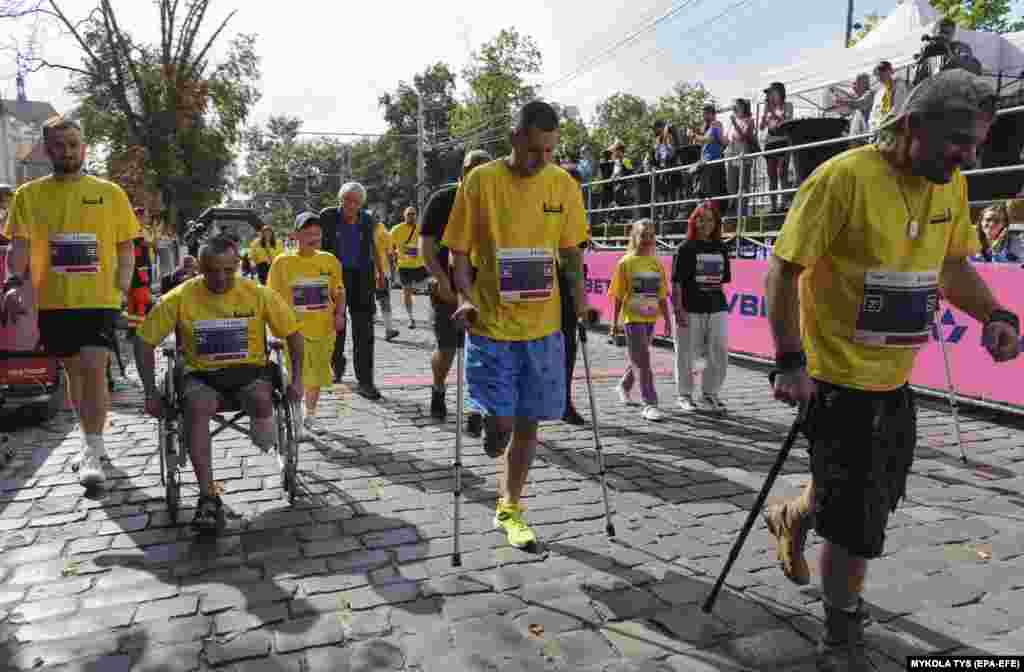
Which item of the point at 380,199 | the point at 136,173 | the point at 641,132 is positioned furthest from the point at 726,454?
the point at 380,199

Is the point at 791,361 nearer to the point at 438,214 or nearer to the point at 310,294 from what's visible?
the point at 438,214

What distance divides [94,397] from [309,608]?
103 inches

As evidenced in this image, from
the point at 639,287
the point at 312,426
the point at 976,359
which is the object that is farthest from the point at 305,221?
the point at 976,359

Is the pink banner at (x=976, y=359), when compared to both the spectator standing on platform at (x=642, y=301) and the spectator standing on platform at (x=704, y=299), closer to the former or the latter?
the spectator standing on platform at (x=704, y=299)

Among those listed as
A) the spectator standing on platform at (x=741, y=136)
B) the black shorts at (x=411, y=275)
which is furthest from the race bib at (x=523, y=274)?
the black shorts at (x=411, y=275)

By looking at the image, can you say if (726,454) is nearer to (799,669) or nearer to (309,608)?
(799,669)

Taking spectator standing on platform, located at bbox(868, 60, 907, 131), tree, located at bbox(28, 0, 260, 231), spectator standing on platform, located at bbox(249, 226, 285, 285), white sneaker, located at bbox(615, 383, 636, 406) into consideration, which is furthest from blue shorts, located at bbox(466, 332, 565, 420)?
tree, located at bbox(28, 0, 260, 231)

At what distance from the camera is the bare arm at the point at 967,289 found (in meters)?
2.74

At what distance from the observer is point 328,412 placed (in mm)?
6836

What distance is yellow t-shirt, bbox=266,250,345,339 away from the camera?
6.10 meters

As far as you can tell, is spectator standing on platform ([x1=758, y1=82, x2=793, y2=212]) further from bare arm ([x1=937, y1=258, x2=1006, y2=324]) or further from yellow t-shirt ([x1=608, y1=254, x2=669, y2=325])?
bare arm ([x1=937, y1=258, x2=1006, y2=324])

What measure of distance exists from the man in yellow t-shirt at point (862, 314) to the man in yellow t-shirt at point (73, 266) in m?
4.14

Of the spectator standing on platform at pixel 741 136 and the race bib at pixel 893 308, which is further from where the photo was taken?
the spectator standing on platform at pixel 741 136

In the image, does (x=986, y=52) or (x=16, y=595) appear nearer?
(x=16, y=595)
